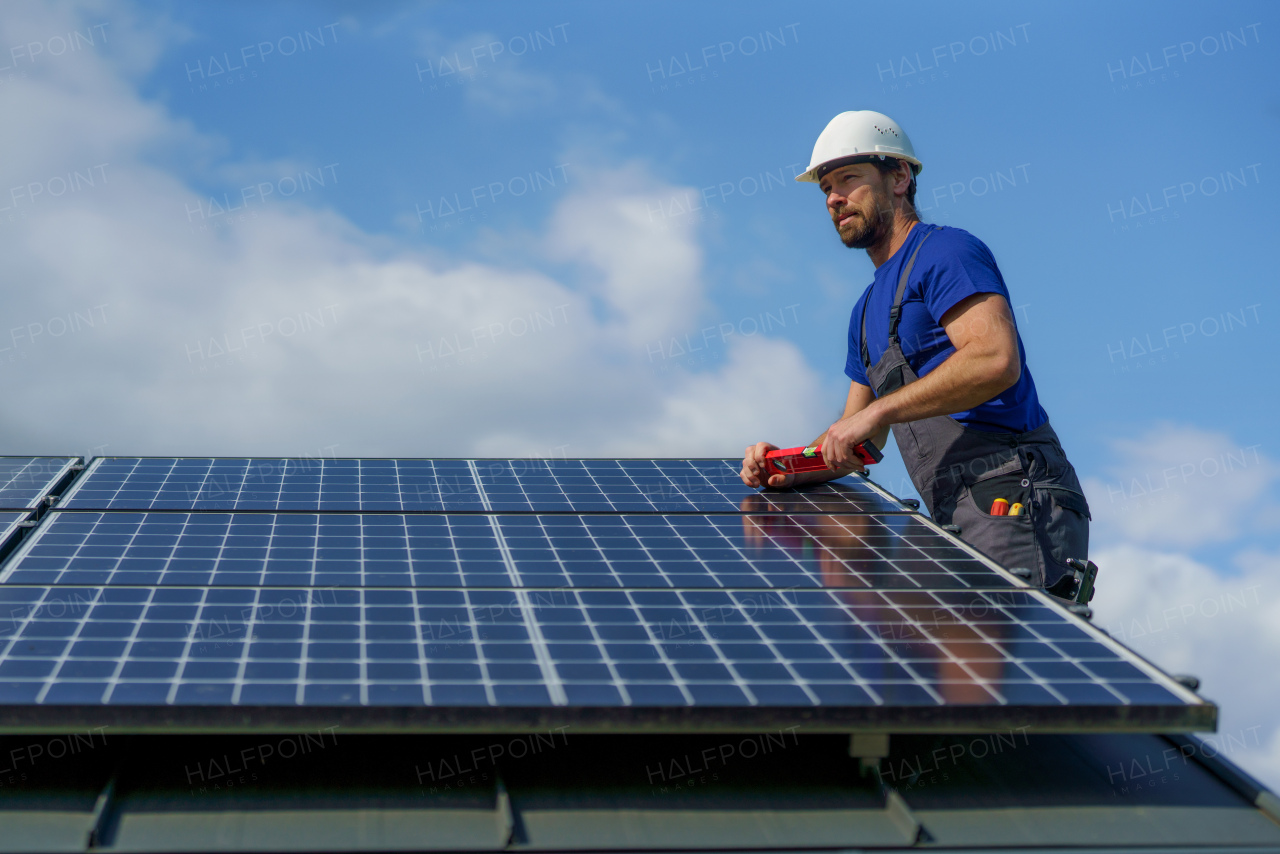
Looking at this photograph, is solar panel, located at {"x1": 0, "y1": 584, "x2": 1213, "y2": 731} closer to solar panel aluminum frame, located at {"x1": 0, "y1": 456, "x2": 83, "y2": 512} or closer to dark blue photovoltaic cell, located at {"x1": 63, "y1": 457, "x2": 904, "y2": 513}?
solar panel aluminum frame, located at {"x1": 0, "y1": 456, "x2": 83, "y2": 512}

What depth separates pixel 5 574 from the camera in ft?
16.3

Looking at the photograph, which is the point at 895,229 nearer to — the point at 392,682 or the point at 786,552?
the point at 786,552

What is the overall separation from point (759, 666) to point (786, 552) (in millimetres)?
1685

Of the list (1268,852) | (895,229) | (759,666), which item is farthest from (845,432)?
(1268,852)

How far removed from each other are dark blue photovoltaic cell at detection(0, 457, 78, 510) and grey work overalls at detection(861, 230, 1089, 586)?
5.25 m

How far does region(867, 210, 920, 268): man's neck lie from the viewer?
23.2 ft

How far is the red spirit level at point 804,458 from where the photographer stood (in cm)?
701

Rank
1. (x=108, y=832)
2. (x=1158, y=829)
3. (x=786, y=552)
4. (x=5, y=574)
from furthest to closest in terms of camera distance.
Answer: (x=786, y=552)
(x=5, y=574)
(x=1158, y=829)
(x=108, y=832)

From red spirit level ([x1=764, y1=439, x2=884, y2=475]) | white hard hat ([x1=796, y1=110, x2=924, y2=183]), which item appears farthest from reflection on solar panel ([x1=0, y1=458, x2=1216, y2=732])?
white hard hat ([x1=796, y1=110, x2=924, y2=183])

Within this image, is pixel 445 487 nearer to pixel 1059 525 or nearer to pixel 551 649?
pixel 551 649

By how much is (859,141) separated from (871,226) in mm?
567

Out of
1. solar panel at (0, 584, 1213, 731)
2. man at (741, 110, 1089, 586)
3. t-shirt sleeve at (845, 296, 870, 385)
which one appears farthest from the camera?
t-shirt sleeve at (845, 296, 870, 385)

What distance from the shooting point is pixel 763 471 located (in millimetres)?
7203

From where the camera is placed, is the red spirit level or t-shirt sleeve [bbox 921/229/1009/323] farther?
the red spirit level
